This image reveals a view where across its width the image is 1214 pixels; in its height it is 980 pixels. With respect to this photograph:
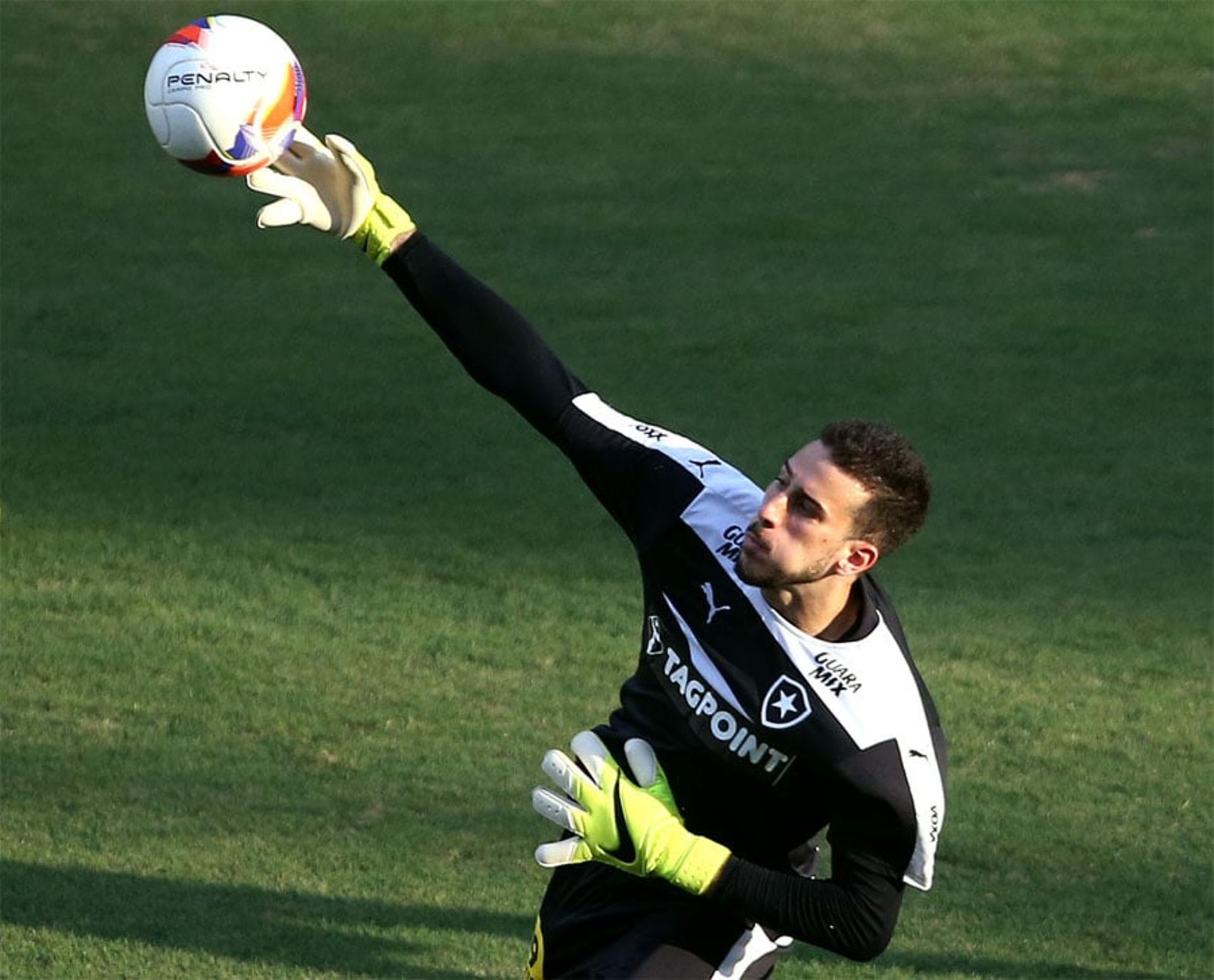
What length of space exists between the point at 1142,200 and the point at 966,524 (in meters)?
6.44

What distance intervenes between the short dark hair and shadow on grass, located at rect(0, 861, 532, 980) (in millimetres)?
2496

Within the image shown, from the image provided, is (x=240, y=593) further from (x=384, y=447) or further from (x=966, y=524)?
(x=966, y=524)

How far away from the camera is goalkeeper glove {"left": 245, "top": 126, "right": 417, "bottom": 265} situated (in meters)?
4.54

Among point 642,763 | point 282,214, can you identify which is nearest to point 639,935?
point 642,763

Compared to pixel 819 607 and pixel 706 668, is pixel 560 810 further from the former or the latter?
pixel 819 607

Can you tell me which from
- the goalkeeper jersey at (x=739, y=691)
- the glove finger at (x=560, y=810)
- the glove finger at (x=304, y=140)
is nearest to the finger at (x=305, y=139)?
the glove finger at (x=304, y=140)

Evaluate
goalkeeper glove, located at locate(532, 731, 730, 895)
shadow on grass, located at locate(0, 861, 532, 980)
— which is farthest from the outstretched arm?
shadow on grass, located at locate(0, 861, 532, 980)

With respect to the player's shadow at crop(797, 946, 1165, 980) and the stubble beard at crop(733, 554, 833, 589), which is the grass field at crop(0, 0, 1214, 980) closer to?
the player's shadow at crop(797, 946, 1165, 980)

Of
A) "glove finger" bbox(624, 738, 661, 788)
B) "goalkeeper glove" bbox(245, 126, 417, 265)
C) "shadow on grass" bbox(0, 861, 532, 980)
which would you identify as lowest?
"shadow on grass" bbox(0, 861, 532, 980)

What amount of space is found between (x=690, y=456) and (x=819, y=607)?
55cm

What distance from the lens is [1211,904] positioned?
6.72 meters

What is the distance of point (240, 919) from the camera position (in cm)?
625

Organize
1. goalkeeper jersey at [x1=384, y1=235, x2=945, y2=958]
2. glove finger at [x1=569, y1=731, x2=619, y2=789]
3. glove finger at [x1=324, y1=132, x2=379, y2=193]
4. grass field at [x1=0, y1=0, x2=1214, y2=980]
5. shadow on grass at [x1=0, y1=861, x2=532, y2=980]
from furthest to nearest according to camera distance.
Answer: grass field at [x1=0, y1=0, x2=1214, y2=980] → shadow on grass at [x1=0, y1=861, x2=532, y2=980] → glove finger at [x1=324, y1=132, x2=379, y2=193] → glove finger at [x1=569, y1=731, x2=619, y2=789] → goalkeeper jersey at [x1=384, y1=235, x2=945, y2=958]

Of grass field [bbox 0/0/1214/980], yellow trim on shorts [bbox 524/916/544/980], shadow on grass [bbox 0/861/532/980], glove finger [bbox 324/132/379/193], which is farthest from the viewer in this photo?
grass field [bbox 0/0/1214/980]
